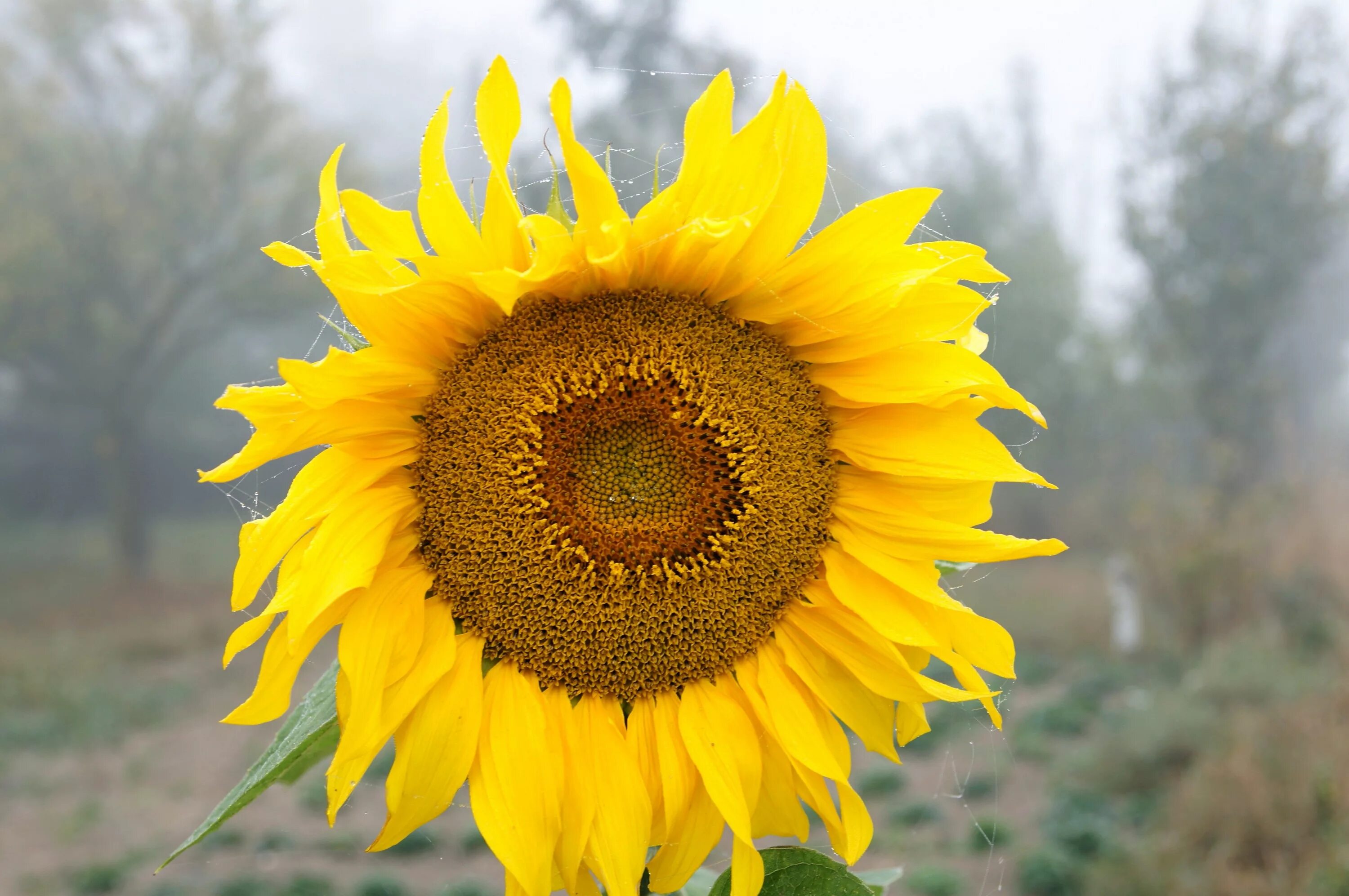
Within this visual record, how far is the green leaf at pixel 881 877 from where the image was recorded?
1.20 meters

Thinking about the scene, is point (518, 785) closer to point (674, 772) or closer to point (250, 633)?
point (674, 772)

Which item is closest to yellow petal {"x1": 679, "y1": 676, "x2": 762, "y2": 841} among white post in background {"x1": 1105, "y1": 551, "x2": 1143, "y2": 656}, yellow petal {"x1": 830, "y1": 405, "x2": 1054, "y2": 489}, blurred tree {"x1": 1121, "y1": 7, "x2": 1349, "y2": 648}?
yellow petal {"x1": 830, "y1": 405, "x2": 1054, "y2": 489}

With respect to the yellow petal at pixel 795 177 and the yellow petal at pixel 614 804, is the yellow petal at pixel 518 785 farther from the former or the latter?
the yellow petal at pixel 795 177

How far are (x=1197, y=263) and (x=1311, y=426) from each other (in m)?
7.82

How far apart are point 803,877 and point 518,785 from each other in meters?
0.31

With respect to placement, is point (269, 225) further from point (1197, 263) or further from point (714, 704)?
point (714, 704)

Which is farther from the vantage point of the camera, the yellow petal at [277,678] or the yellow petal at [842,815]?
the yellow petal at [842,815]

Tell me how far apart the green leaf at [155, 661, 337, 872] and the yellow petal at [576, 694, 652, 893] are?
0.28 metres

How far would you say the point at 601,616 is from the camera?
1.17 meters

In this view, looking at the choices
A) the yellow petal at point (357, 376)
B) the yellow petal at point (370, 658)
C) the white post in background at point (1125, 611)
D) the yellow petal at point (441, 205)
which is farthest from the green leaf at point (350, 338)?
the white post in background at point (1125, 611)

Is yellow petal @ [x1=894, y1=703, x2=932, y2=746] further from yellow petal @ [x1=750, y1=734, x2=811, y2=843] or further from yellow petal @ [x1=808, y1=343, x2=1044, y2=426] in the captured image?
yellow petal @ [x1=808, y1=343, x2=1044, y2=426]

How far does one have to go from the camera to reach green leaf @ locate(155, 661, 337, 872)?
891 millimetres

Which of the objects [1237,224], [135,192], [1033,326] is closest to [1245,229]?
[1237,224]

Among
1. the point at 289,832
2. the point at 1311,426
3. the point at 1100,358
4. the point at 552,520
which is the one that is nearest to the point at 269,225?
the point at 289,832
